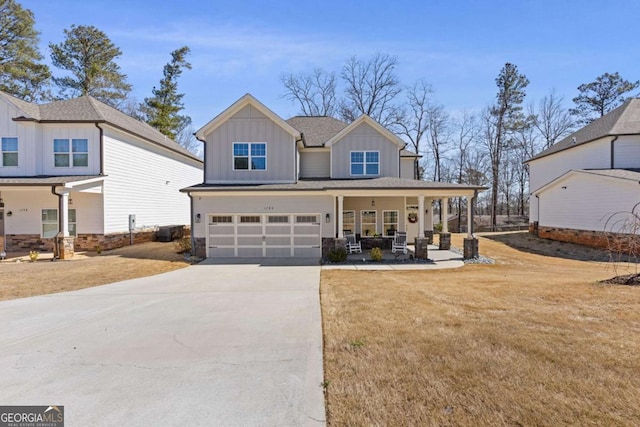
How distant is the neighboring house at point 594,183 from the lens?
55.6 feet

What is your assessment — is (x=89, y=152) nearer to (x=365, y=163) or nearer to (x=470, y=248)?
(x=365, y=163)

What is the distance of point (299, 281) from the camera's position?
972cm

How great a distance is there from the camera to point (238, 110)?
51.3 feet

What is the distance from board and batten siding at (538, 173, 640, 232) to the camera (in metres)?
16.5

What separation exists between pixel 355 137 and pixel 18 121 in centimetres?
1720

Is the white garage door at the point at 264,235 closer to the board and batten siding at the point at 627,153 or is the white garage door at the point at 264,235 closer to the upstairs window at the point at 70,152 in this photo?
the upstairs window at the point at 70,152

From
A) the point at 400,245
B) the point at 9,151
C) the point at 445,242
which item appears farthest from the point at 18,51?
the point at 445,242

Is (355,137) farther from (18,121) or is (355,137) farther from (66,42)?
(66,42)

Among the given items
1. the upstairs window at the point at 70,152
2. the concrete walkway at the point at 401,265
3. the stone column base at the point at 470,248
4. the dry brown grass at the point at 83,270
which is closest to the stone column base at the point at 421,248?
the concrete walkway at the point at 401,265

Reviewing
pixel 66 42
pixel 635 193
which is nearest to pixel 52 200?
pixel 66 42

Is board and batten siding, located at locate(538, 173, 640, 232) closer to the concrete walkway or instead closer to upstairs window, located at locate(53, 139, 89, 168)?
the concrete walkway

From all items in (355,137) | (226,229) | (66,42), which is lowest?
(226,229)

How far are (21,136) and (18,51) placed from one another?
1448cm

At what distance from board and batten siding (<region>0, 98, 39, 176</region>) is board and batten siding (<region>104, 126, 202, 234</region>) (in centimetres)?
344
